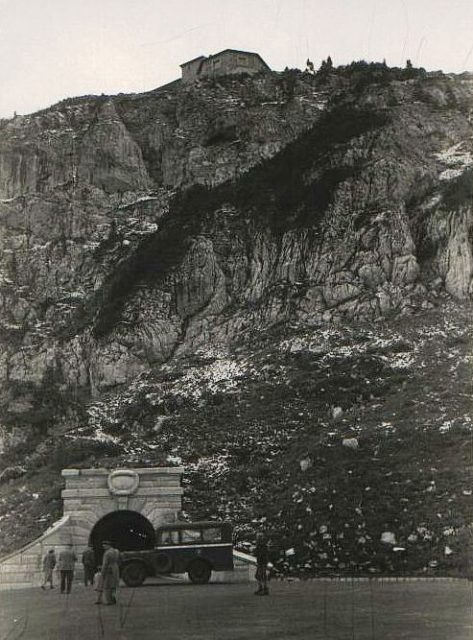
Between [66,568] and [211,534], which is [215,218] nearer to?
[211,534]

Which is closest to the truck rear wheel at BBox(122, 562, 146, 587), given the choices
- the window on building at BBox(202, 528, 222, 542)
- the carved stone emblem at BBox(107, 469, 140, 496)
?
the window on building at BBox(202, 528, 222, 542)

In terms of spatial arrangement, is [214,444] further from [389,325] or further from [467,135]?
[467,135]

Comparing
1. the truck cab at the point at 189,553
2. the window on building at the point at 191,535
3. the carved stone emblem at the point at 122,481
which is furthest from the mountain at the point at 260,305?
the window on building at the point at 191,535

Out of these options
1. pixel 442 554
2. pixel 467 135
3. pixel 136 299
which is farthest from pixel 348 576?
pixel 467 135

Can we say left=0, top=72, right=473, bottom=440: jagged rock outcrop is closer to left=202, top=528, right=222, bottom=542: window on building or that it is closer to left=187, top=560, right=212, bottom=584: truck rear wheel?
left=202, top=528, right=222, bottom=542: window on building

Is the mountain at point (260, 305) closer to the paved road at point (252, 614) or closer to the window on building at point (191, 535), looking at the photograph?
the window on building at point (191, 535)
